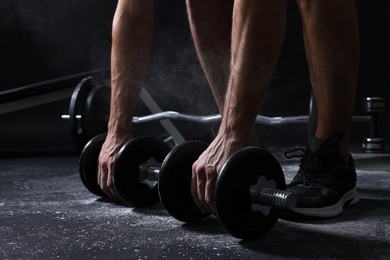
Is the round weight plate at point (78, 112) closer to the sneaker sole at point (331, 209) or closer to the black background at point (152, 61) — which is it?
the black background at point (152, 61)

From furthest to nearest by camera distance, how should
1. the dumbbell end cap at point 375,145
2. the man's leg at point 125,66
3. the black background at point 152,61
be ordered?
the black background at point 152,61 < the dumbbell end cap at point 375,145 < the man's leg at point 125,66

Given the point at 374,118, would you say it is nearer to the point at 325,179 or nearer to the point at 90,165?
the point at 325,179

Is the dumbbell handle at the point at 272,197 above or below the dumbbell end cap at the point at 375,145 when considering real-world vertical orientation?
above

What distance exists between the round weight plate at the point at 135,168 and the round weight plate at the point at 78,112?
0.90 m

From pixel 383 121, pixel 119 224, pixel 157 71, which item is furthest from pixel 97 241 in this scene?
pixel 383 121

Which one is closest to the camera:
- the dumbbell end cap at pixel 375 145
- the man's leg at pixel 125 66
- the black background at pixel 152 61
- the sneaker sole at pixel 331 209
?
the sneaker sole at pixel 331 209

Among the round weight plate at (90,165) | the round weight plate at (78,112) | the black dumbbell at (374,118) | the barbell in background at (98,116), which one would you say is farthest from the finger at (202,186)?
the black dumbbell at (374,118)

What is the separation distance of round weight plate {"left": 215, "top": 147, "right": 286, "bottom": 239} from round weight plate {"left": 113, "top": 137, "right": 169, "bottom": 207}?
356 mm

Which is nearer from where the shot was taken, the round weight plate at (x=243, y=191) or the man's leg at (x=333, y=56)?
the round weight plate at (x=243, y=191)

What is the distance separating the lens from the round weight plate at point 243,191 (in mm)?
921

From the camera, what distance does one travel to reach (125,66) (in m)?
1.30

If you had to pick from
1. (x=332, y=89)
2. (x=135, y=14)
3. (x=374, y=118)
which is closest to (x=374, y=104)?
(x=374, y=118)

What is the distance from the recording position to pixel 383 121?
3.13 m

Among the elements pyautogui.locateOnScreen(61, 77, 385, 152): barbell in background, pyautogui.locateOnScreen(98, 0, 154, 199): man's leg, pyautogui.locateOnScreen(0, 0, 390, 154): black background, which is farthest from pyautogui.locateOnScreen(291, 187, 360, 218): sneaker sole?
pyautogui.locateOnScreen(0, 0, 390, 154): black background
